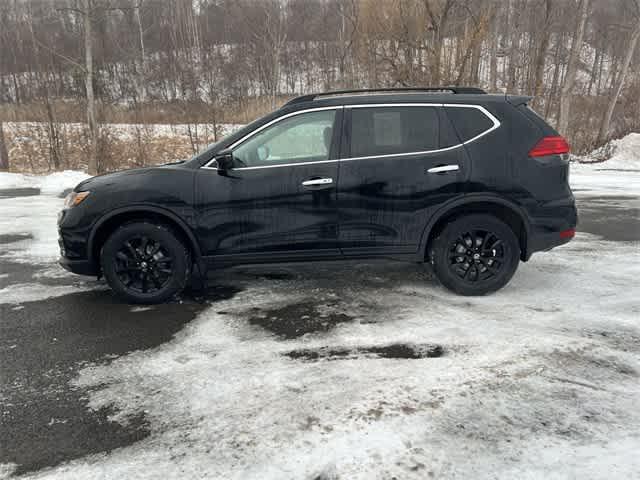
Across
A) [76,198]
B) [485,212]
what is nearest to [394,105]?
[485,212]

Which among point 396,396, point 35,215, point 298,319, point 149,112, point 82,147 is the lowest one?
point 396,396

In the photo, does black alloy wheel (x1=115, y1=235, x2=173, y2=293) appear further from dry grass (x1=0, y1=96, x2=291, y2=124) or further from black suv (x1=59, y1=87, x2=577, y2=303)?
dry grass (x1=0, y1=96, x2=291, y2=124)

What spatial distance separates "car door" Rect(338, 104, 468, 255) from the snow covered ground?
62 centimetres

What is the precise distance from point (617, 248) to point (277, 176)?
4.70m

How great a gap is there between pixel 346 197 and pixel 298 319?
118 centimetres

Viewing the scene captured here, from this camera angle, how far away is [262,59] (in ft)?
121

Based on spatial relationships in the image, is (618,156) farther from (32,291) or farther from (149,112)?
(149,112)

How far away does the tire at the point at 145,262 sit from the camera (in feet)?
14.0

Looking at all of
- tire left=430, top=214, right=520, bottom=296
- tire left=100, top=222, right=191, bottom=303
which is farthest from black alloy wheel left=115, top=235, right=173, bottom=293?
tire left=430, top=214, right=520, bottom=296

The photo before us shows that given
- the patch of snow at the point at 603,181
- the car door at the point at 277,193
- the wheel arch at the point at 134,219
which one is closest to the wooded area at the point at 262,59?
the patch of snow at the point at 603,181

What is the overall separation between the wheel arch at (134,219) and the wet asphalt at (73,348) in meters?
0.53

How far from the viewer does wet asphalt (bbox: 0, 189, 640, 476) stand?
2.45m

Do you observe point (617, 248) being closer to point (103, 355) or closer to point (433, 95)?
point (433, 95)

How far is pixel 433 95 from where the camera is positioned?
4355 mm
